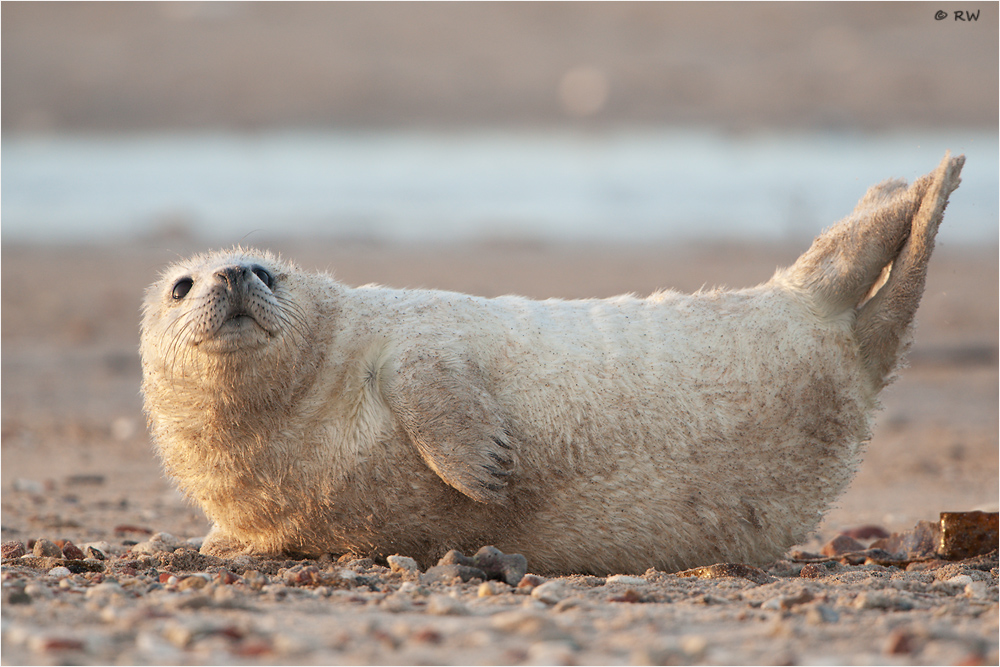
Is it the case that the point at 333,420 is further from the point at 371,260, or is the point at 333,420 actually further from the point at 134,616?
the point at 371,260

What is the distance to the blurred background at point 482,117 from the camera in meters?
18.3

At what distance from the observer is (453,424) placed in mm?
4156

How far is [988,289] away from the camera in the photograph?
12.8 meters

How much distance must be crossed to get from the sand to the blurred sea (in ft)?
14.2

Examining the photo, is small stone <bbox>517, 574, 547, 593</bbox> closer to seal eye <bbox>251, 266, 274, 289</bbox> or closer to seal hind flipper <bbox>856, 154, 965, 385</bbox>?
seal eye <bbox>251, 266, 274, 289</bbox>

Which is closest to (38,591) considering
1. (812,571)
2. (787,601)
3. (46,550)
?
(46,550)

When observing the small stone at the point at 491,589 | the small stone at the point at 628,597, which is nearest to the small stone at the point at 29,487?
the small stone at the point at 491,589

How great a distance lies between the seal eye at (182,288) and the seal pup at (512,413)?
0.01 meters

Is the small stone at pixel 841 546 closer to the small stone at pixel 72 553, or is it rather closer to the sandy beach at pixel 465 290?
the sandy beach at pixel 465 290

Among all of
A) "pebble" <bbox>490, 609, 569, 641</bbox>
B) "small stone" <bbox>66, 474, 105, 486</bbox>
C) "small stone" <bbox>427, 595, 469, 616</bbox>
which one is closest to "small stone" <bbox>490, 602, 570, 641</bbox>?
"pebble" <bbox>490, 609, 569, 641</bbox>

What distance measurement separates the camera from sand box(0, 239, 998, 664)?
3.00 meters

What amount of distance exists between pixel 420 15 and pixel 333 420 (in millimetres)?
32231

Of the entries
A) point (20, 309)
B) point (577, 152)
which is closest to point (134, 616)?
point (20, 309)

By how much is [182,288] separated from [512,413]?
1384 millimetres
